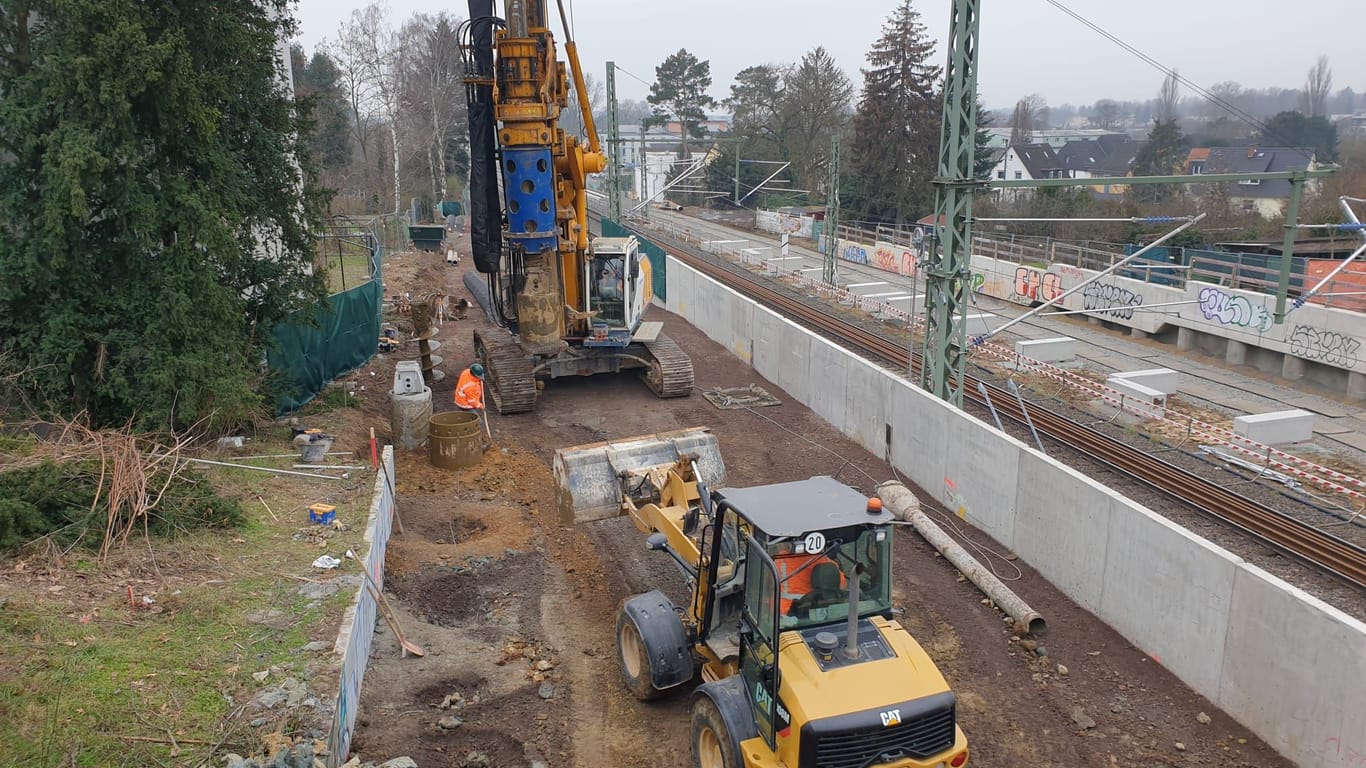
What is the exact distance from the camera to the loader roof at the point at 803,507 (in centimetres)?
657

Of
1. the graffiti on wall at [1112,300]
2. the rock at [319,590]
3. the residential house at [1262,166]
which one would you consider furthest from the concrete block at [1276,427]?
the residential house at [1262,166]

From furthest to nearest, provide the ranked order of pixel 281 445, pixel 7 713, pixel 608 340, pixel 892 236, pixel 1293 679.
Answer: pixel 892 236, pixel 608 340, pixel 281 445, pixel 1293 679, pixel 7 713

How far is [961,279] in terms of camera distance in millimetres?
14797

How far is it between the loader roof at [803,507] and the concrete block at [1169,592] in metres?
3.90

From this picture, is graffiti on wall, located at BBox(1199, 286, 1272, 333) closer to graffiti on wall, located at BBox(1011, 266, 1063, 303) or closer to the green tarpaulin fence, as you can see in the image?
graffiti on wall, located at BBox(1011, 266, 1063, 303)

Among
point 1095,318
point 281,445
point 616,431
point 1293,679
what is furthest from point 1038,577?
point 1095,318

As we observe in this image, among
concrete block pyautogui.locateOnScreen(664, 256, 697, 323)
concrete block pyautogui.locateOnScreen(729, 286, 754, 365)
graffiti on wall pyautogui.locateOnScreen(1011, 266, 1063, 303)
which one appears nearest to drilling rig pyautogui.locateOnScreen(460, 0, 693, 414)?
concrete block pyautogui.locateOnScreen(729, 286, 754, 365)

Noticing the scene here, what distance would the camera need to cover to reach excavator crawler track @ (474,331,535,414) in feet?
58.9

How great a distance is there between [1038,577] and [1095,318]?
21381 mm

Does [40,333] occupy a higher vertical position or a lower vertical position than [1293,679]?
higher

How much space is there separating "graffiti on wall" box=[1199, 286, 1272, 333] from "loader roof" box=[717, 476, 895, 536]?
21063mm

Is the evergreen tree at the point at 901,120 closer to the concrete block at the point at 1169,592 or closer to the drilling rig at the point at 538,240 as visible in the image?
the drilling rig at the point at 538,240

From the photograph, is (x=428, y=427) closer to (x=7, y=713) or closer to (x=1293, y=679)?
(x=7, y=713)

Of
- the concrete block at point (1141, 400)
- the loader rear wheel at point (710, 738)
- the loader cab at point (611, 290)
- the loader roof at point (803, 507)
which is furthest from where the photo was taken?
the concrete block at point (1141, 400)
